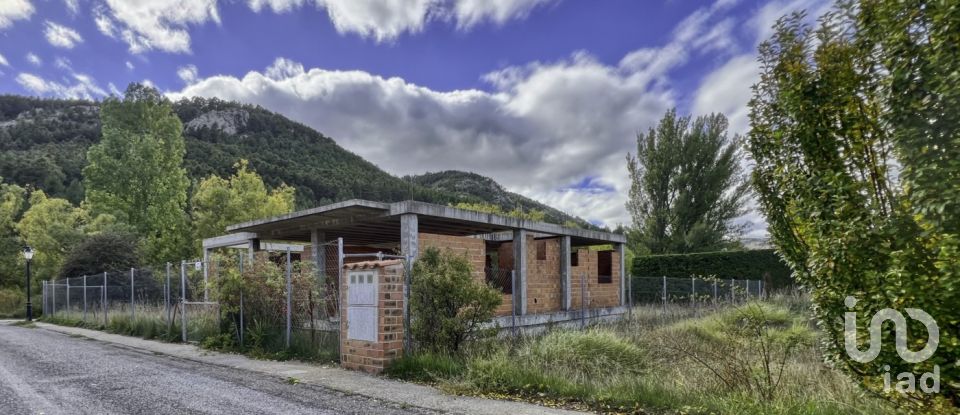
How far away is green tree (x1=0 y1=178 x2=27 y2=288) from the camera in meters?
30.2

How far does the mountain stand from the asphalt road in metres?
24.0

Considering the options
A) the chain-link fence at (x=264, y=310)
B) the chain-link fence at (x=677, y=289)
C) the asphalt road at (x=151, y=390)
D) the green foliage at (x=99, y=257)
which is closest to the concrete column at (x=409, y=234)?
the chain-link fence at (x=264, y=310)

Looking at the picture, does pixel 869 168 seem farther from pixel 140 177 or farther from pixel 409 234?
pixel 140 177

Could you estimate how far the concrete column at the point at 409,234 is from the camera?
30.9ft

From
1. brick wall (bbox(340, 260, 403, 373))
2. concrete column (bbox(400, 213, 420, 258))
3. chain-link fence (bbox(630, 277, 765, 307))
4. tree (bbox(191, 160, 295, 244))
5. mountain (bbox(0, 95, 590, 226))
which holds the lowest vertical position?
chain-link fence (bbox(630, 277, 765, 307))

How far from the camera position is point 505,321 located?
1154 cm

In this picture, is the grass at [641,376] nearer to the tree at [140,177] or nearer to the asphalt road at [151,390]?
the asphalt road at [151,390]

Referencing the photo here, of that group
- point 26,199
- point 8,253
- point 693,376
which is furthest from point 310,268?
point 26,199

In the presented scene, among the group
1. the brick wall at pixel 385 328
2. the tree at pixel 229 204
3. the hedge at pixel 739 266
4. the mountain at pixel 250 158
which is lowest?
the hedge at pixel 739 266

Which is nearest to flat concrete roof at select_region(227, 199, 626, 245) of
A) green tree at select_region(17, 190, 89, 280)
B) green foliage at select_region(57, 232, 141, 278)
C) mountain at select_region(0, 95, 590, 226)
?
green foliage at select_region(57, 232, 141, 278)

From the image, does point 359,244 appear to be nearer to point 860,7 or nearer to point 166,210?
point 860,7

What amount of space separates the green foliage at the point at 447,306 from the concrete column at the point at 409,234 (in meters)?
1.82

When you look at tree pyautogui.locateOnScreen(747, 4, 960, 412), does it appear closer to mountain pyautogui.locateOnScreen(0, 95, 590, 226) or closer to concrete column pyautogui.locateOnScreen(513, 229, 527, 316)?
concrete column pyautogui.locateOnScreen(513, 229, 527, 316)

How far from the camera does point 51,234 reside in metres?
26.6
